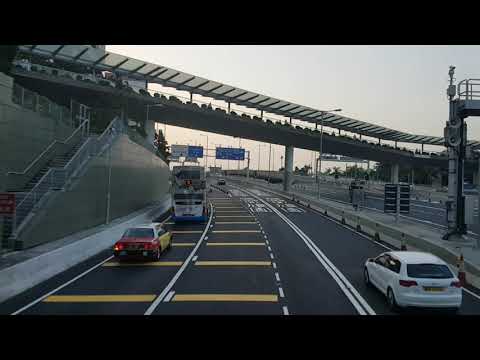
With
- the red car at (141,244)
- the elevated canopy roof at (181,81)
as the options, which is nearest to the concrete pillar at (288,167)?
the elevated canopy roof at (181,81)

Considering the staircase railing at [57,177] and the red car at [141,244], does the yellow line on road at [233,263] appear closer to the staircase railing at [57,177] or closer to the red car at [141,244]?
the red car at [141,244]

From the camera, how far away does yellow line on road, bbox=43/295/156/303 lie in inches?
483

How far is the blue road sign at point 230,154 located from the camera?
7756 centimetres

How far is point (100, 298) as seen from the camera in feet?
41.0

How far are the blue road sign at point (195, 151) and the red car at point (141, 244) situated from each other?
58827 millimetres

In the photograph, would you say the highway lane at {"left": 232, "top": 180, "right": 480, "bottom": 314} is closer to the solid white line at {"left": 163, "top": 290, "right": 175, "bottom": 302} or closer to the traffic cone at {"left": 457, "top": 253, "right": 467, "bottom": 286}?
the traffic cone at {"left": 457, "top": 253, "right": 467, "bottom": 286}

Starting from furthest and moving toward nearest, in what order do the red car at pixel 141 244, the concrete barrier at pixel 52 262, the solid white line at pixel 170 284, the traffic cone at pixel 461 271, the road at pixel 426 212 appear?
the road at pixel 426 212, the red car at pixel 141 244, the traffic cone at pixel 461 271, the concrete barrier at pixel 52 262, the solid white line at pixel 170 284

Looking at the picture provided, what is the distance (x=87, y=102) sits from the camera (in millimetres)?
54594

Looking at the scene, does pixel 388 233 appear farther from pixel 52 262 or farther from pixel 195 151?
pixel 195 151
